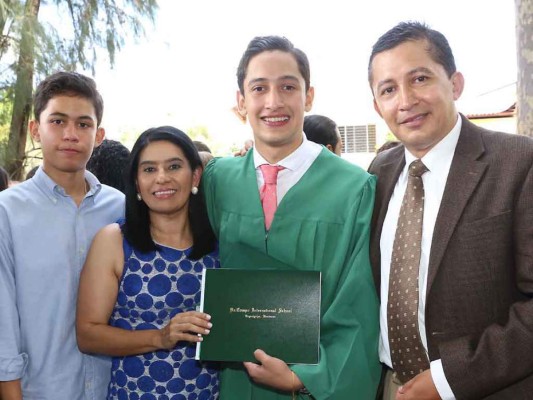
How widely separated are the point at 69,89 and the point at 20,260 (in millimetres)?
757

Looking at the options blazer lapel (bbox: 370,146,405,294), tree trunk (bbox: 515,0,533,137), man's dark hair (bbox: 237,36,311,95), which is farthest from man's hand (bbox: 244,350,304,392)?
tree trunk (bbox: 515,0,533,137)

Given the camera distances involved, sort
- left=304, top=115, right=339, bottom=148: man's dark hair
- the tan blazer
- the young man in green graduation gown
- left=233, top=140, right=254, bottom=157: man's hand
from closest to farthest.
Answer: the tan blazer → the young man in green graduation gown → left=233, top=140, right=254, bottom=157: man's hand → left=304, top=115, right=339, bottom=148: man's dark hair

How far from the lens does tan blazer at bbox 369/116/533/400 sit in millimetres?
1884

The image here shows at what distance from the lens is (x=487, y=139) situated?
2.06 meters

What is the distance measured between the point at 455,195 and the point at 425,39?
608 mm

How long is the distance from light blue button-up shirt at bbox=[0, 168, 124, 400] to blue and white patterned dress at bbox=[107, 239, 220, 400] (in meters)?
0.18

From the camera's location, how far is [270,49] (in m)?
2.50

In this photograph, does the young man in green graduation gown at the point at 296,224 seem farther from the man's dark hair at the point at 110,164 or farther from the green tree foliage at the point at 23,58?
the green tree foliage at the point at 23,58

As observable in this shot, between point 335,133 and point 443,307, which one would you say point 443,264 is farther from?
point 335,133

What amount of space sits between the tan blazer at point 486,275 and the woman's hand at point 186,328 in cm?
79

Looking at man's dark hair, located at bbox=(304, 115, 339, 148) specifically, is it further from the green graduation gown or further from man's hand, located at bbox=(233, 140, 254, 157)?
the green graduation gown

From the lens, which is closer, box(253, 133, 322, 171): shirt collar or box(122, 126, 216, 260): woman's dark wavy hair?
box(122, 126, 216, 260): woman's dark wavy hair

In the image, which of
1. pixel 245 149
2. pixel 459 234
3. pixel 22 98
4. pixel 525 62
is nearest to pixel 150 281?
pixel 245 149

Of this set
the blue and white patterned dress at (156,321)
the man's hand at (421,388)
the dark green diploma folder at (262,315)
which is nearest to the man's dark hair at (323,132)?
the blue and white patterned dress at (156,321)
